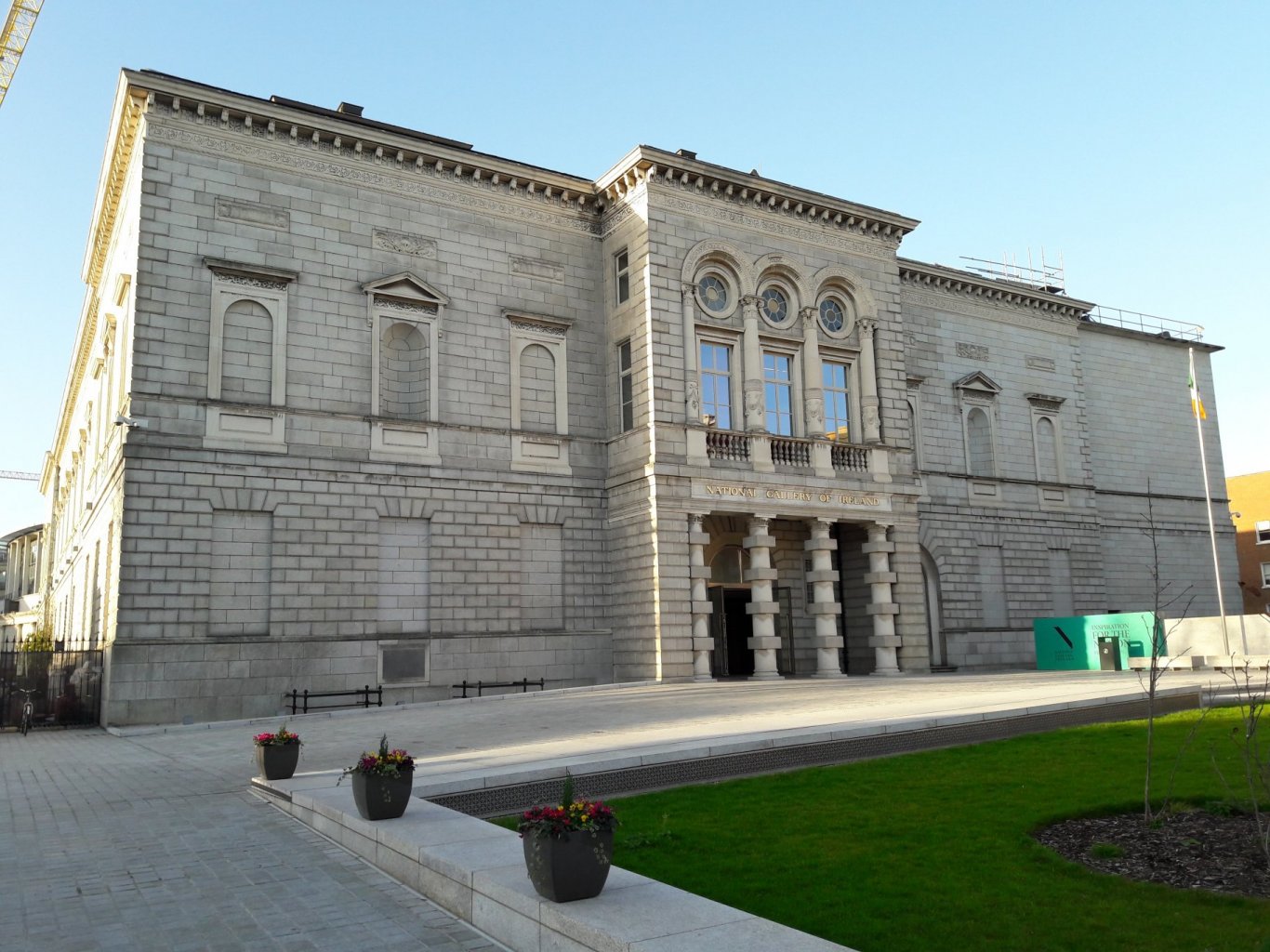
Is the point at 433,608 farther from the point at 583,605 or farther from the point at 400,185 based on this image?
the point at 400,185

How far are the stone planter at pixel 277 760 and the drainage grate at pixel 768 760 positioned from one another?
2.89m

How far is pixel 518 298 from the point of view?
96.9 ft

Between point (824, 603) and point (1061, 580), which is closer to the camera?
point (824, 603)

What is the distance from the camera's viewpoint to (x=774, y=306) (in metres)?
31.7

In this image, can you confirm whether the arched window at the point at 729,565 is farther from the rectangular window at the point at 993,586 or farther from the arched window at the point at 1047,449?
the arched window at the point at 1047,449

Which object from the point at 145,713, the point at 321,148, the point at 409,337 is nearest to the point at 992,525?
the point at 409,337

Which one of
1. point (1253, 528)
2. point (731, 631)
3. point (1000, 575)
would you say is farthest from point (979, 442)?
point (1253, 528)

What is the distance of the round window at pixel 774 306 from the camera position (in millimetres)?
31438

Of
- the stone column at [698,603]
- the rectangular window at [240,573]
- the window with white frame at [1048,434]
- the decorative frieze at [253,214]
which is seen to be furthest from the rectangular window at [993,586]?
the decorative frieze at [253,214]

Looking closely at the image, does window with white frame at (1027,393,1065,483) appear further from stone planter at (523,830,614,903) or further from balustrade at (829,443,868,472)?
stone planter at (523,830,614,903)

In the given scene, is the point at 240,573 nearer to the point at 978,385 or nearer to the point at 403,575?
the point at 403,575

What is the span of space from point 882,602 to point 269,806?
74.2 ft

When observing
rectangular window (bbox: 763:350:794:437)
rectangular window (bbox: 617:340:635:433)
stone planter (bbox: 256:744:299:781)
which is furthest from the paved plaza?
rectangular window (bbox: 763:350:794:437)

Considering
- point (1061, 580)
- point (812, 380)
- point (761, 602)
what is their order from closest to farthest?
point (761, 602), point (812, 380), point (1061, 580)
